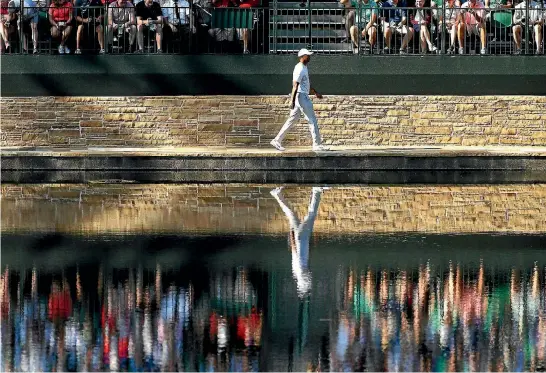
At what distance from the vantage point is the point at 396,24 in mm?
30922

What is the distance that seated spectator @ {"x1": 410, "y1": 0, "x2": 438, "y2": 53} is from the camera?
101 feet

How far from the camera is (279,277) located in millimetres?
14180

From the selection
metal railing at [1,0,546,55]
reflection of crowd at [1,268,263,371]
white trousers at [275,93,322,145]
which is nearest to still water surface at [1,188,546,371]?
reflection of crowd at [1,268,263,371]

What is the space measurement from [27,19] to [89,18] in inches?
48.0

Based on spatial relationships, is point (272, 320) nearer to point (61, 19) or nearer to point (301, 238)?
point (301, 238)

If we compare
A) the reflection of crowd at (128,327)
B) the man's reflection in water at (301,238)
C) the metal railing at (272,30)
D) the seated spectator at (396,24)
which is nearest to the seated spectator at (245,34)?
the metal railing at (272,30)

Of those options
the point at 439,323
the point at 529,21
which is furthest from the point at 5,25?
the point at 439,323

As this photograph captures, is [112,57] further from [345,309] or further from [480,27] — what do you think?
[345,309]

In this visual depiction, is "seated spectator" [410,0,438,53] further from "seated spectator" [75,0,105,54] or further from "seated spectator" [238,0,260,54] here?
"seated spectator" [75,0,105,54]

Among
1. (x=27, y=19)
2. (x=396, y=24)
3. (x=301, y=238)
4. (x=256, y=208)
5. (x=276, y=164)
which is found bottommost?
(x=276, y=164)

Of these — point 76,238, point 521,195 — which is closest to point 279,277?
point 76,238

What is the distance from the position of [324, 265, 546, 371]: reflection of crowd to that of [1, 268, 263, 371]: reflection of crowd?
744 millimetres

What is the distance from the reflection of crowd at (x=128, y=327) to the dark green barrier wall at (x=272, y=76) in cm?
1673

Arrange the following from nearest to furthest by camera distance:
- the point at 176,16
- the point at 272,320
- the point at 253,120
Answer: the point at 272,320 → the point at 253,120 → the point at 176,16
